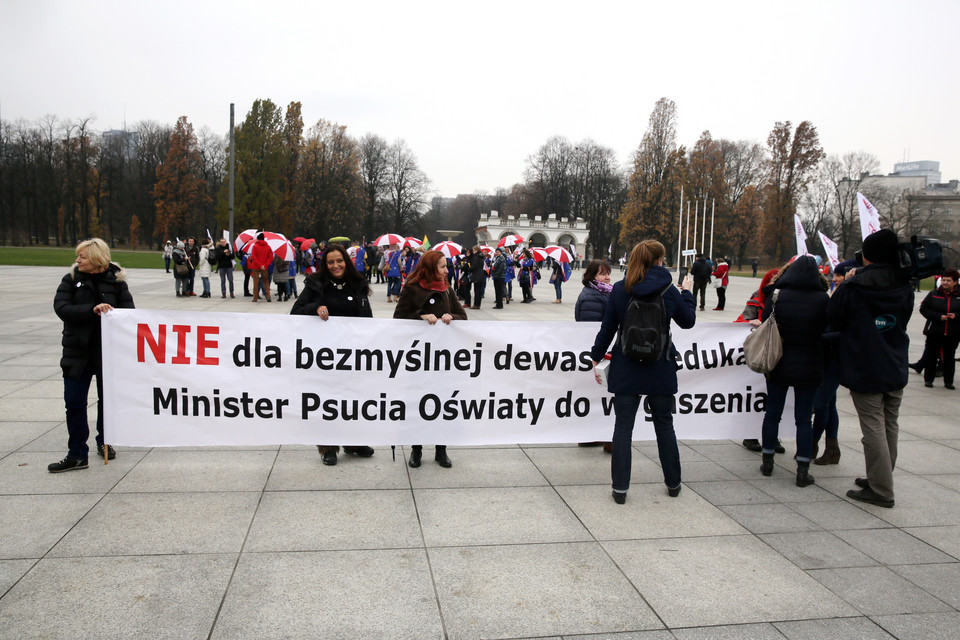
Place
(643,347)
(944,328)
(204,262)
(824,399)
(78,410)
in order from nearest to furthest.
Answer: (643,347) → (78,410) → (824,399) → (944,328) → (204,262)

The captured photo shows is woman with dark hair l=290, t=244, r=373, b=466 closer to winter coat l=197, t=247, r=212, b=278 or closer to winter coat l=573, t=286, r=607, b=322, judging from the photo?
winter coat l=573, t=286, r=607, b=322

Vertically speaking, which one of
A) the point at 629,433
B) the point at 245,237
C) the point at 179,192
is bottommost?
the point at 629,433

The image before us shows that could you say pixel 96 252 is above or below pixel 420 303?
above

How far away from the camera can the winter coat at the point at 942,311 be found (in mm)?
9255

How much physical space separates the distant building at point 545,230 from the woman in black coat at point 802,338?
81289 millimetres

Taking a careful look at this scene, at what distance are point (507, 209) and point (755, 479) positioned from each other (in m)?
114

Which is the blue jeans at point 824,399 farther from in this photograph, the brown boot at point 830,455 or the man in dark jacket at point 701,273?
the man in dark jacket at point 701,273

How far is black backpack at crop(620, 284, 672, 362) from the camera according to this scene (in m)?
4.34

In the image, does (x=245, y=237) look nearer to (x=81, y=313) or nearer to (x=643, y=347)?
(x=81, y=313)

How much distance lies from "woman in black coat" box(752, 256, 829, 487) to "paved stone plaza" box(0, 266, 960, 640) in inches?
17.6

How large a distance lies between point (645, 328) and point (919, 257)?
1975 millimetres

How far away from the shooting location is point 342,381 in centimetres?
523

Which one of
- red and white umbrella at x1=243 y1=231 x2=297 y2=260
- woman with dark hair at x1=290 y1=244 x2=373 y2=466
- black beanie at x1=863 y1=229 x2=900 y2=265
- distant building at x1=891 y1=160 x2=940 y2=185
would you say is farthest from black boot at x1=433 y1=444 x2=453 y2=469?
distant building at x1=891 y1=160 x2=940 y2=185

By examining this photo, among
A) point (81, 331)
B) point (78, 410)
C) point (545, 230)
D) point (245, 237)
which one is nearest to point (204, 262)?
point (245, 237)
